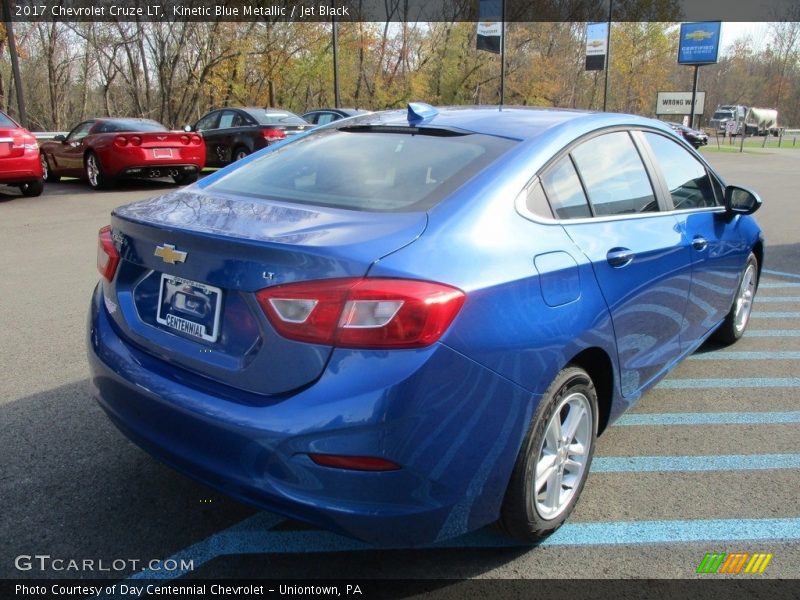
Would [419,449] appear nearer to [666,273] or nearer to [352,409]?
[352,409]

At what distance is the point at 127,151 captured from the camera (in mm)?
12062

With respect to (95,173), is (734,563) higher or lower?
lower

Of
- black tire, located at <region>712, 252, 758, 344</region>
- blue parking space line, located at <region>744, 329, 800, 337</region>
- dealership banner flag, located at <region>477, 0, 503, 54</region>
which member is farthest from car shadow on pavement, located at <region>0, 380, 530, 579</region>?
dealership banner flag, located at <region>477, 0, 503, 54</region>

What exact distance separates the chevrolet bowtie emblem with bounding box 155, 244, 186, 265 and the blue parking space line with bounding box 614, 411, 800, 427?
2489mm

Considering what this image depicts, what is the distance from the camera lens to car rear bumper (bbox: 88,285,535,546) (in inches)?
72.9

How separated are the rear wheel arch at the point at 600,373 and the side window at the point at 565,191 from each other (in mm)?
549

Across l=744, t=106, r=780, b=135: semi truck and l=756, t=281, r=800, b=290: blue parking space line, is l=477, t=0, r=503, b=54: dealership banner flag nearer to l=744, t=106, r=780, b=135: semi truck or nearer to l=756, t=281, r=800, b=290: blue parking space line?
l=756, t=281, r=800, b=290: blue parking space line

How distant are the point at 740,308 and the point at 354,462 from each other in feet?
12.7

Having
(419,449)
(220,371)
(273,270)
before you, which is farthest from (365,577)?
(273,270)

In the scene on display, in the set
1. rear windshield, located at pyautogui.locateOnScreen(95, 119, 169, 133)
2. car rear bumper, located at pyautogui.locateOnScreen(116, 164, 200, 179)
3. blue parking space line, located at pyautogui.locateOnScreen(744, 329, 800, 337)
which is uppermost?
rear windshield, located at pyautogui.locateOnScreen(95, 119, 169, 133)

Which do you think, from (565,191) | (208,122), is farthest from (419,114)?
(208,122)

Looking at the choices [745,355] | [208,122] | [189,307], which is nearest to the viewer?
[189,307]

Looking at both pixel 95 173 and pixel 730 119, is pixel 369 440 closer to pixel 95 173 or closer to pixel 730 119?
pixel 95 173

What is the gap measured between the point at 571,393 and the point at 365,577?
100 centimetres
